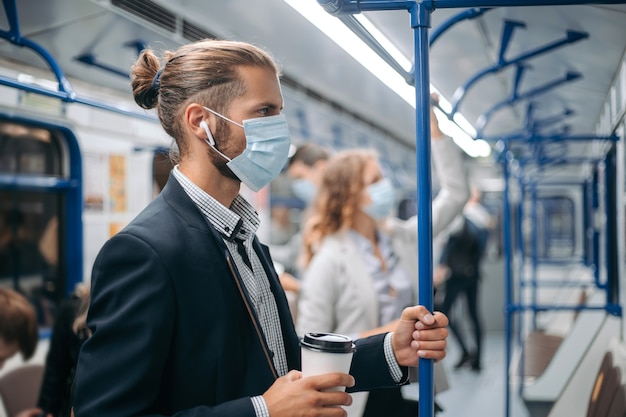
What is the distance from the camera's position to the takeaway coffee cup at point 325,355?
118 cm

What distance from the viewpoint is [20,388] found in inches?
128

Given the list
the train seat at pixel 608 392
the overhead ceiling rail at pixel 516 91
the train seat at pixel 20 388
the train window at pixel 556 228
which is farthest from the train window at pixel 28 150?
the train window at pixel 556 228

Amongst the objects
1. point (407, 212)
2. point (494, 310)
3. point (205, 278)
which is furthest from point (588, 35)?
point (407, 212)

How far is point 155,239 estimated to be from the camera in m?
1.18

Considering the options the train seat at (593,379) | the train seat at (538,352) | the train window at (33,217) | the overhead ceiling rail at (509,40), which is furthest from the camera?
the train window at (33,217)

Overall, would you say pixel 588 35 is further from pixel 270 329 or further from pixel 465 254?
pixel 465 254

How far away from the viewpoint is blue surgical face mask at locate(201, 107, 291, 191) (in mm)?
1364

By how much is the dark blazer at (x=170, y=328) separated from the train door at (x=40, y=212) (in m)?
3.12

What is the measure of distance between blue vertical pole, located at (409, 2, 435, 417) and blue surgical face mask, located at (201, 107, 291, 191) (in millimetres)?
301

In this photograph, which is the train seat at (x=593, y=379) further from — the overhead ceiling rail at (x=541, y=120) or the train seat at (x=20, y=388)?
the train seat at (x=20, y=388)

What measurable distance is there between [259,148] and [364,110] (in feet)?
15.1

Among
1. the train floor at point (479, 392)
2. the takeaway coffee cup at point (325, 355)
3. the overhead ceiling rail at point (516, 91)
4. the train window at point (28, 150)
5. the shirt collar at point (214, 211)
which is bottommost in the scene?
the train floor at point (479, 392)

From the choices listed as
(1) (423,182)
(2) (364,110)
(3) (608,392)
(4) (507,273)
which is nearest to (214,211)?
(1) (423,182)

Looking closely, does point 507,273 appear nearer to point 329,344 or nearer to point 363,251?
point 363,251
